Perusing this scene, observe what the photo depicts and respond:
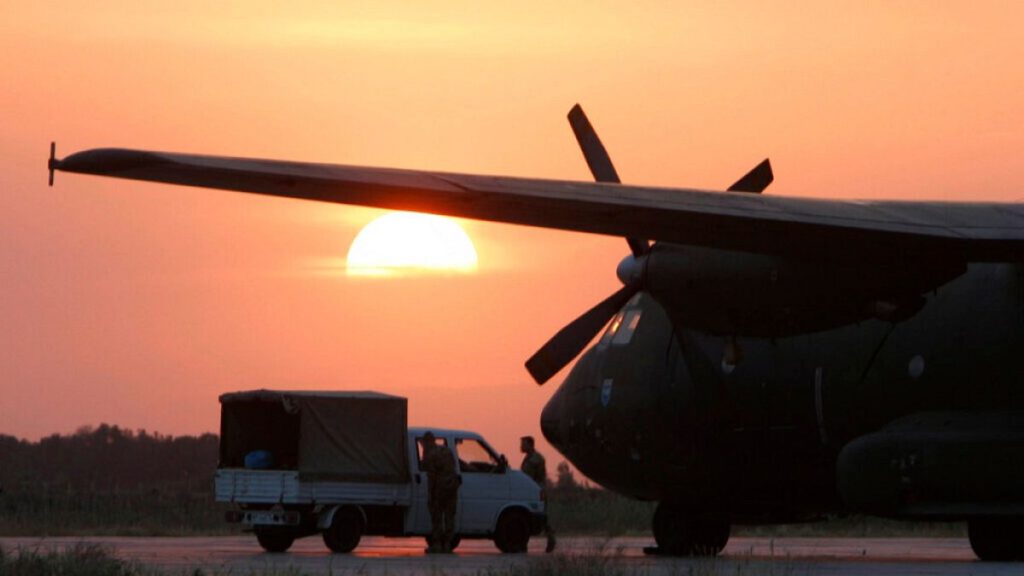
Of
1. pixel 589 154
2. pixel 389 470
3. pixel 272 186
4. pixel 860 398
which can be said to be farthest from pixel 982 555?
pixel 272 186

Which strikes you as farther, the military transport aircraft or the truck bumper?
the truck bumper

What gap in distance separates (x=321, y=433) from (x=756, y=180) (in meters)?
9.94

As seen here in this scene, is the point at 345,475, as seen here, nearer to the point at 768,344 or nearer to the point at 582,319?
the point at 582,319

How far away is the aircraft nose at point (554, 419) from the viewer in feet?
99.3

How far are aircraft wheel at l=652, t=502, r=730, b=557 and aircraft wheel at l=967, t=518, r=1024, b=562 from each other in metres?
4.49

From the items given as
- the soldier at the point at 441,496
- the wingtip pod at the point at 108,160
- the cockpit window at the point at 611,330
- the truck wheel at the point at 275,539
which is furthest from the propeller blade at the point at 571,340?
the wingtip pod at the point at 108,160

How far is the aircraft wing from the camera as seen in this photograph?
16359 mm

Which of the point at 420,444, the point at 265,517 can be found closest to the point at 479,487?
the point at 420,444

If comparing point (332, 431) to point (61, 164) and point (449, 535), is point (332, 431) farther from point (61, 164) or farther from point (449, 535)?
point (61, 164)

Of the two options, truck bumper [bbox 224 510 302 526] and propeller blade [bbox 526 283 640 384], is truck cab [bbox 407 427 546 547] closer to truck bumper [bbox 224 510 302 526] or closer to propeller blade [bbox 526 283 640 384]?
truck bumper [bbox 224 510 302 526]

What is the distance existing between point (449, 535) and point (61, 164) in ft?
50.7

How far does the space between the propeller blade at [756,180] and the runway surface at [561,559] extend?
4647 mm

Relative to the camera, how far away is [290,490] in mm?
30234

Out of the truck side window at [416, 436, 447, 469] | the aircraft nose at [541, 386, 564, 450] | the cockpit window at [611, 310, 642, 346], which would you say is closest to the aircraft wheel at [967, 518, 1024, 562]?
the cockpit window at [611, 310, 642, 346]
